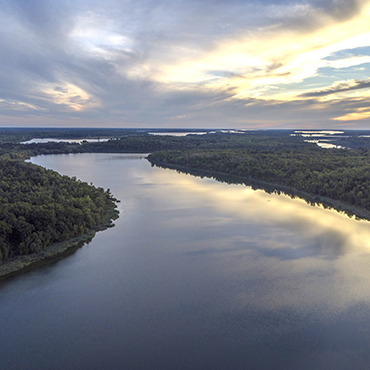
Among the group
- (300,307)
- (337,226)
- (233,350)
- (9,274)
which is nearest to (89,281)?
(9,274)

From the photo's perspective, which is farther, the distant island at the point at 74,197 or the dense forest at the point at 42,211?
the distant island at the point at 74,197

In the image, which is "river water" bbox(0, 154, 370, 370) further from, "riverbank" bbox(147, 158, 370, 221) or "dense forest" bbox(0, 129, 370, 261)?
"riverbank" bbox(147, 158, 370, 221)

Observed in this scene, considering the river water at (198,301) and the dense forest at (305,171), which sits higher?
the dense forest at (305,171)

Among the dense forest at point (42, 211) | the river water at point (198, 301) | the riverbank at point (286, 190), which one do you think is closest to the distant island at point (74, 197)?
the dense forest at point (42, 211)

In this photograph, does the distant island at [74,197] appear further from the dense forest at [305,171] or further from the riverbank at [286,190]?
the riverbank at [286,190]

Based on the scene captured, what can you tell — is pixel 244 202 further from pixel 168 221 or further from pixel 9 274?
pixel 9 274
